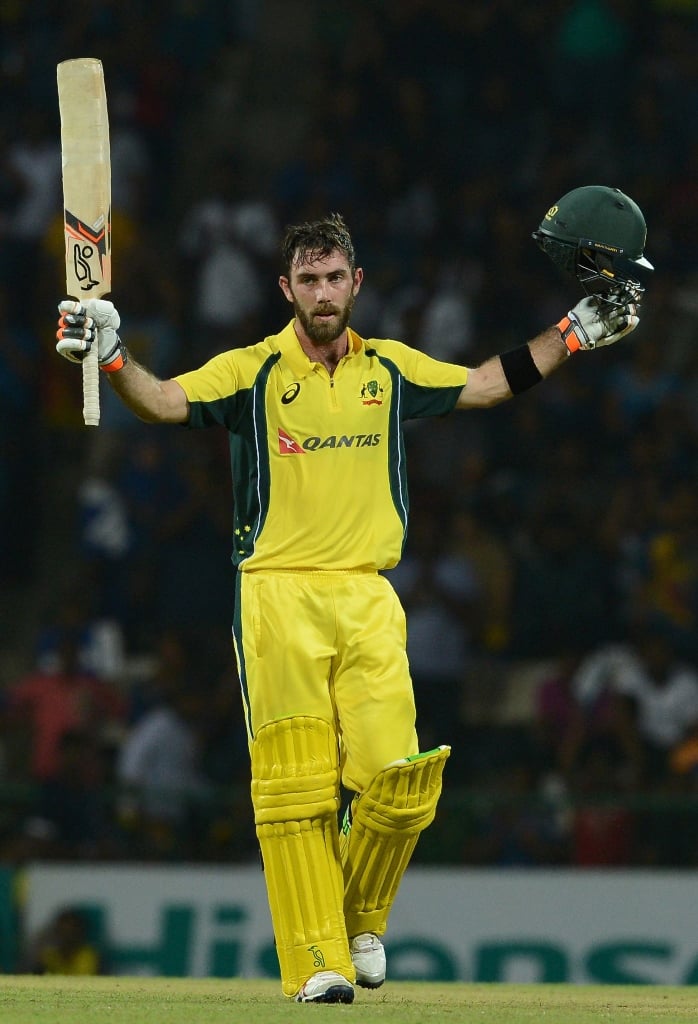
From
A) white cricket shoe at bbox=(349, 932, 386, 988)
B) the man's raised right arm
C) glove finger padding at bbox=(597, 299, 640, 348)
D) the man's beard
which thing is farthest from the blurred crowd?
the man's raised right arm

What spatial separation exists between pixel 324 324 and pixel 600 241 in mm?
980

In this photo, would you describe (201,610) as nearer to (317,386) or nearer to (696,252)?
(696,252)

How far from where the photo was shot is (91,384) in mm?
5859

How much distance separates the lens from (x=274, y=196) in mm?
13469

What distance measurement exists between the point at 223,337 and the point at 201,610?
6.94ft

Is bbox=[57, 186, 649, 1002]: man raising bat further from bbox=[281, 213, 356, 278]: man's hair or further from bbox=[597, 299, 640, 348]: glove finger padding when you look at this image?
bbox=[597, 299, 640, 348]: glove finger padding

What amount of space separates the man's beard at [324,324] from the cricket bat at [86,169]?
0.62m

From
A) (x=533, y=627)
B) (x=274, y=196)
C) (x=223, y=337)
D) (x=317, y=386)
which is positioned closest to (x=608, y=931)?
(x=533, y=627)

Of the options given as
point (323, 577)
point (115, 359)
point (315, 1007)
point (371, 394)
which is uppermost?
point (115, 359)

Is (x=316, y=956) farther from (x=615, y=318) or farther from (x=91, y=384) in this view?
(x=615, y=318)

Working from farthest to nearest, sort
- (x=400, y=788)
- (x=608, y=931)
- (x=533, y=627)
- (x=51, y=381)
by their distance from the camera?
(x=51, y=381) → (x=533, y=627) → (x=608, y=931) → (x=400, y=788)

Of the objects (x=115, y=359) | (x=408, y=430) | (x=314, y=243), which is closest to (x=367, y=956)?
(x=115, y=359)

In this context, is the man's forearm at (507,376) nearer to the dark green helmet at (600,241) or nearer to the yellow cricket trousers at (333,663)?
the dark green helmet at (600,241)

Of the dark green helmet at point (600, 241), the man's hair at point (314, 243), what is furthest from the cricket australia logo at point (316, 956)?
the dark green helmet at point (600, 241)
